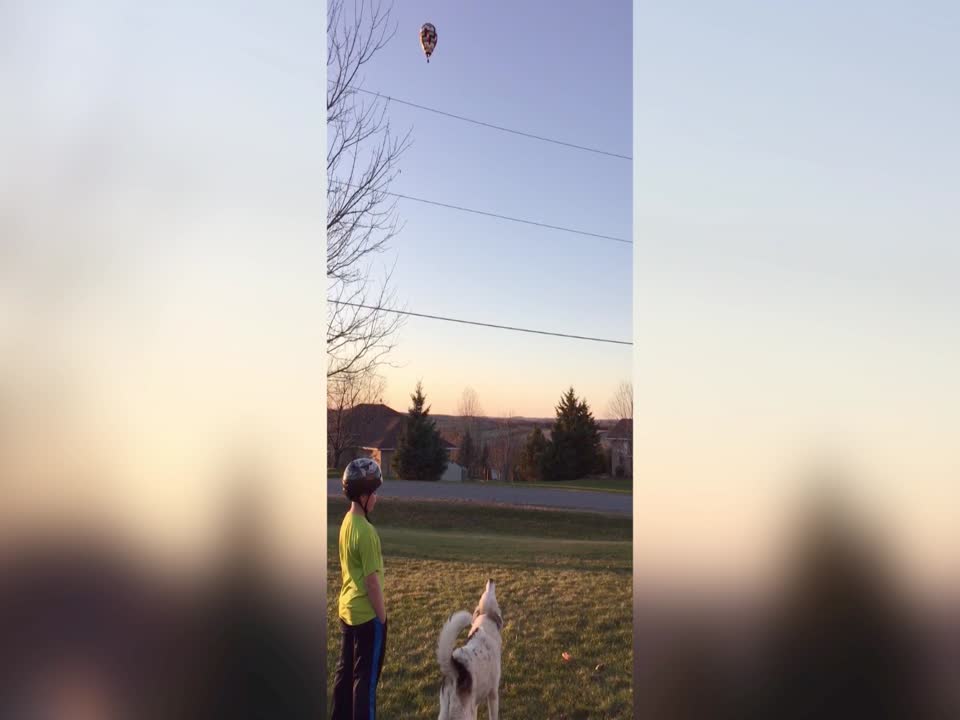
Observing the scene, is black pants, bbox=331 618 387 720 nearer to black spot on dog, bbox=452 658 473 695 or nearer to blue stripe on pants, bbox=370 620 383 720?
blue stripe on pants, bbox=370 620 383 720

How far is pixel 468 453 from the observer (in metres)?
4.46

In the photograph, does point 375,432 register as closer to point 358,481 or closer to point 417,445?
point 417,445

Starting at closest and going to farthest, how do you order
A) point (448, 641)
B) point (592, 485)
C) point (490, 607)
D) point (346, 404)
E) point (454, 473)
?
1. point (448, 641)
2. point (490, 607)
3. point (346, 404)
4. point (454, 473)
5. point (592, 485)

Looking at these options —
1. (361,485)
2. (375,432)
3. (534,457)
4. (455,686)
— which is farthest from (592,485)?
(361,485)

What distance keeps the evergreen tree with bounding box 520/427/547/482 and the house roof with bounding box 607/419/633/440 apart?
39 centimetres

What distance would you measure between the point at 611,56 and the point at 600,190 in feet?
2.46

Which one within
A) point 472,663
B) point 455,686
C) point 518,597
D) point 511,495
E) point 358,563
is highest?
point 511,495

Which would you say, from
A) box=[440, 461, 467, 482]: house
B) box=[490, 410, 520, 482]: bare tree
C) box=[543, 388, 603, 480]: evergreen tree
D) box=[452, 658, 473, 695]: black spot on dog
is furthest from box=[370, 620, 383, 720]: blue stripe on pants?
box=[543, 388, 603, 480]: evergreen tree

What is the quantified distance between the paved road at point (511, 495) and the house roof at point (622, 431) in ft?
1.15

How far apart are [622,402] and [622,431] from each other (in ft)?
0.56

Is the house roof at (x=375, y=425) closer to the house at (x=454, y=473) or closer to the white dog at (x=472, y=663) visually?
the house at (x=454, y=473)
